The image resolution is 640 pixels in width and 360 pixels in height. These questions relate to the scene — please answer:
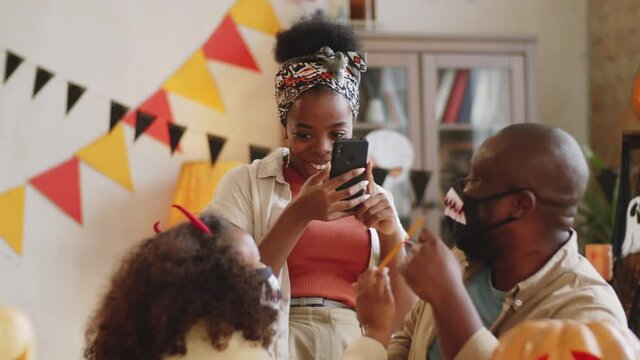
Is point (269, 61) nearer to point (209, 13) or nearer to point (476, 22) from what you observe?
point (209, 13)

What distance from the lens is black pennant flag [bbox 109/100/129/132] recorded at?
12.8 ft

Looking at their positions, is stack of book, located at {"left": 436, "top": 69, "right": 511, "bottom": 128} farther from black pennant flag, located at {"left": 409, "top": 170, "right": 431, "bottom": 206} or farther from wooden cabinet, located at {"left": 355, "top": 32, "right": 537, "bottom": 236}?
black pennant flag, located at {"left": 409, "top": 170, "right": 431, "bottom": 206}

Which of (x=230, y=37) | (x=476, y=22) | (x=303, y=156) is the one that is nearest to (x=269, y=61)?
(x=230, y=37)

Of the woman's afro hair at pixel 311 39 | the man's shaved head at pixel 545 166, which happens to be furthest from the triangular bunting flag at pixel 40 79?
Result: the man's shaved head at pixel 545 166

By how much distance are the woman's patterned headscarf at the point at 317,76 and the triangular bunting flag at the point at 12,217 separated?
2389mm

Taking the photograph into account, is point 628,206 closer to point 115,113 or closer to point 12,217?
point 115,113

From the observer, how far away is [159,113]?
3.95 metres

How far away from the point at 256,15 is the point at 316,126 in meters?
2.48

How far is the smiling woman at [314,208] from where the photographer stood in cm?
160

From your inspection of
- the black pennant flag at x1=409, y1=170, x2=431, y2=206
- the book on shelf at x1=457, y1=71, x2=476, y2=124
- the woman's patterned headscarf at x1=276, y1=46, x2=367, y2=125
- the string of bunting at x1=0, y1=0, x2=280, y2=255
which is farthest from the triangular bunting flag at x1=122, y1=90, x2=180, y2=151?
the woman's patterned headscarf at x1=276, y1=46, x2=367, y2=125

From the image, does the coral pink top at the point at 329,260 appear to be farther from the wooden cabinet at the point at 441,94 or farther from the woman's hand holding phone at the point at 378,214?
the wooden cabinet at the point at 441,94

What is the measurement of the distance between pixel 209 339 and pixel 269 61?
2996mm

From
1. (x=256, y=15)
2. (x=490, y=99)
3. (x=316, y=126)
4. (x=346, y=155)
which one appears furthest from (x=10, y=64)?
(x=346, y=155)

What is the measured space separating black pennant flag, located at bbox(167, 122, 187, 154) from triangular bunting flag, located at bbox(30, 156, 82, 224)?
0.43 meters
